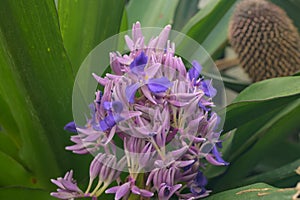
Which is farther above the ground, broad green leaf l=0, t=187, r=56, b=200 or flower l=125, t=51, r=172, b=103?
flower l=125, t=51, r=172, b=103

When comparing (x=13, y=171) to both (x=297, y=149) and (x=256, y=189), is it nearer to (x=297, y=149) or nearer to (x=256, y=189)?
(x=256, y=189)

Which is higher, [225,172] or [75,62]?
[75,62]

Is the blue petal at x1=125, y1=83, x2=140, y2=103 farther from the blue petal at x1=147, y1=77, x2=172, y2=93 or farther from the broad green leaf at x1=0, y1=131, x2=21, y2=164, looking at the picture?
the broad green leaf at x1=0, y1=131, x2=21, y2=164

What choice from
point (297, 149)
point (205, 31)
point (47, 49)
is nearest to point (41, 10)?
point (47, 49)

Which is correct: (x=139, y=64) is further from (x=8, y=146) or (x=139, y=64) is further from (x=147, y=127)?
(x=8, y=146)

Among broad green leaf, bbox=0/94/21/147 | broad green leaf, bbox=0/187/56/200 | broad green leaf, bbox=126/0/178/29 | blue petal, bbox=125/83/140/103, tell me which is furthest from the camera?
broad green leaf, bbox=126/0/178/29

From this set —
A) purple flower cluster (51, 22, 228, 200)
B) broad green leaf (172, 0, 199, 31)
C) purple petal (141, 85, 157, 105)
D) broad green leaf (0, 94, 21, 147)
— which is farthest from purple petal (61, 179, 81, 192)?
broad green leaf (172, 0, 199, 31)
